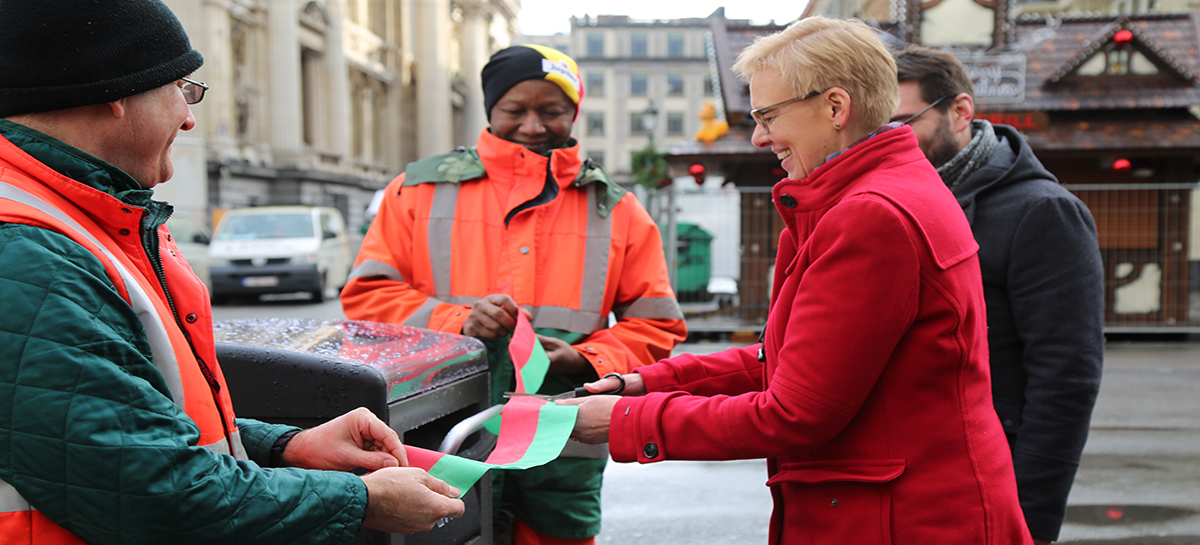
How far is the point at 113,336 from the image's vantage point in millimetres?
1146

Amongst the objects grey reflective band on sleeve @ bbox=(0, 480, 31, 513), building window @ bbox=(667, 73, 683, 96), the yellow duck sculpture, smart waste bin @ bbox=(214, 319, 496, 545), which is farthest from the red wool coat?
building window @ bbox=(667, 73, 683, 96)

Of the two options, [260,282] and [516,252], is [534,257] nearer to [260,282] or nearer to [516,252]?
[516,252]

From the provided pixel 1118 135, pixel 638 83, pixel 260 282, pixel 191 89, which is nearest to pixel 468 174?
pixel 191 89

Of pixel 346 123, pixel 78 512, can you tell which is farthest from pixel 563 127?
pixel 346 123

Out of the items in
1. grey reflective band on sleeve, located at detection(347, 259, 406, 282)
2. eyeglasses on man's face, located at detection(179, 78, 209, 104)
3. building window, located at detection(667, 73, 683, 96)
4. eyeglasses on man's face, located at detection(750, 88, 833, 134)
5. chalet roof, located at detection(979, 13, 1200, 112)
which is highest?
building window, located at detection(667, 73, 683, 96)

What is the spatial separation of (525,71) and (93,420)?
5.59ft

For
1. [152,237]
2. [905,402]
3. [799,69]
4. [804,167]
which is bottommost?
[905,402]

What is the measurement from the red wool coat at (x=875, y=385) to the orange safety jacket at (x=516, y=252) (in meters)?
0.88

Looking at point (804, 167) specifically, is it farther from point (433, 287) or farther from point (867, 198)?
point (433, 287)

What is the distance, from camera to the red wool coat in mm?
1450

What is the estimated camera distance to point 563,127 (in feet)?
8.75

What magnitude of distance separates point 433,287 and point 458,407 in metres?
0.60

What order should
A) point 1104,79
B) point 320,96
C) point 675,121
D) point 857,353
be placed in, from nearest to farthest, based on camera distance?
point 857,353 < point 1104,79 < point 320,96 < point 675,121

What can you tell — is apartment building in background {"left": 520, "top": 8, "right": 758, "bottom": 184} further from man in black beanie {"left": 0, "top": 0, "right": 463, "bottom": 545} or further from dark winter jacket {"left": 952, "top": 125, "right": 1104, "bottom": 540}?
man in black beanie {"left": 0, "top": 0, "right": 463, "bottom": 545}
